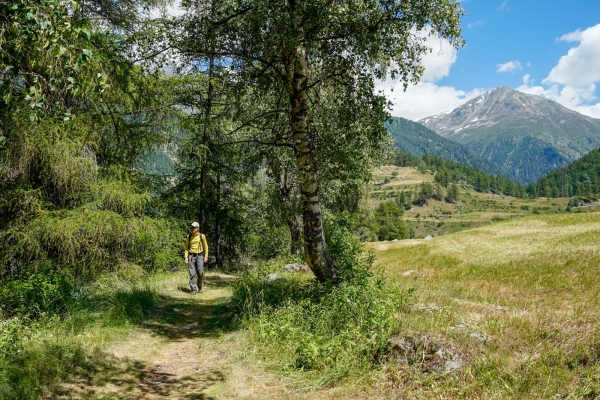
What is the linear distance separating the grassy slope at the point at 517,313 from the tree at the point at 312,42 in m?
3.71

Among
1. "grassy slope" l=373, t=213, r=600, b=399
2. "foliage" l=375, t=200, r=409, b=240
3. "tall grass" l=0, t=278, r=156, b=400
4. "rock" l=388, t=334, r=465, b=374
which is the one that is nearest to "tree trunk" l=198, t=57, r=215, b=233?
"grassy slope" l=373, t=213, r=600, b=399

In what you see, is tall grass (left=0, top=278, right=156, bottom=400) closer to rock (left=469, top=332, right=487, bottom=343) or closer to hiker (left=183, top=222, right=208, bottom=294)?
hiker (left=183, top=222, right=208, bottom=294)

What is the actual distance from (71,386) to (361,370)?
4262 mm

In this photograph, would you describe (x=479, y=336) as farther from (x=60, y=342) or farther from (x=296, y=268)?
(x=296, y=268)

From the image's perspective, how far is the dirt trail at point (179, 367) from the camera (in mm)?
6164

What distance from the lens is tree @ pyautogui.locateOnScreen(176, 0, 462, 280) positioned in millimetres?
8391

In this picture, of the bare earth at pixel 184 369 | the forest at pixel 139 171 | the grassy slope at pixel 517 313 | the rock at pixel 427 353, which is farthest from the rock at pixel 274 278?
the rock at pixel 427 353

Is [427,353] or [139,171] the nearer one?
[427,353]

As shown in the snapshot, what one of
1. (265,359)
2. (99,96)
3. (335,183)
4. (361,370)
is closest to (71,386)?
(265,359)

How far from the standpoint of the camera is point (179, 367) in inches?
292

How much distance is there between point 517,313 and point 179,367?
6.62 m

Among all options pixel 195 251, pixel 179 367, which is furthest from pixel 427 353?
pixel 195 251

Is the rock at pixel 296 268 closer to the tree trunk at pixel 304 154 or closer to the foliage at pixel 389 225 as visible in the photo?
the tree trunk at pixel 304 154

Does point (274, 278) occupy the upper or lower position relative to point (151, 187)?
lower
